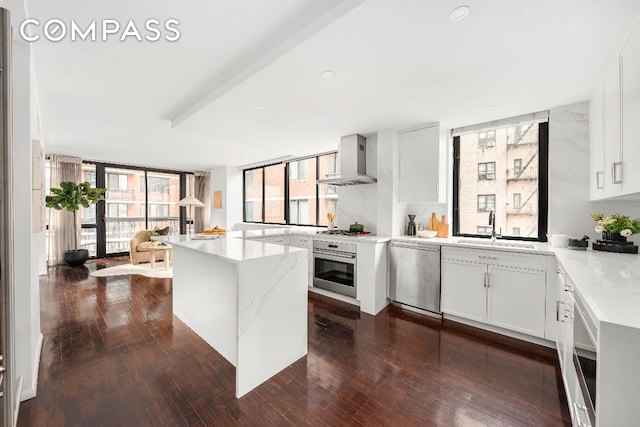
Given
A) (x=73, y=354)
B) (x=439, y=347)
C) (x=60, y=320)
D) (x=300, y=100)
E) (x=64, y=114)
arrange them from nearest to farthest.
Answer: (x=73, y=354) → (x=439, y=347) → (x=300, y=100) → (x=60, y=320) → (x=64, y=114)

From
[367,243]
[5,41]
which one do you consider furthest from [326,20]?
[367,243]

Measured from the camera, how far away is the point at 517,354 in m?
2.34

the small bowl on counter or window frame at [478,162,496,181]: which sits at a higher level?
window frame at [478,162,496,181]

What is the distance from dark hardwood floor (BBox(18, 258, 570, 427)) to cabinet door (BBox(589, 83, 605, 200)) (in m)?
1.51

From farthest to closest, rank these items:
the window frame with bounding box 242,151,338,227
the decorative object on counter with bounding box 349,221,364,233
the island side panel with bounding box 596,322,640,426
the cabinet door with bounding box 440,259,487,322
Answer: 1. the window frame with bounding box 242,151,338,227
2. the decorative object on counter with bounding box 349,221,364,233
3. the cabinet door with bounding box 440,259,487,322
4. the island side panel with bounding box 596,322,640,426

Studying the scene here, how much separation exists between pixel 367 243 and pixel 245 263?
1839 millimetres

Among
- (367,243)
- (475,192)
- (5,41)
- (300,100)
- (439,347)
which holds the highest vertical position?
(300,100)

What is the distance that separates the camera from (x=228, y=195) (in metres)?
7.27

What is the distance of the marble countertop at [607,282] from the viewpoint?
95 cm

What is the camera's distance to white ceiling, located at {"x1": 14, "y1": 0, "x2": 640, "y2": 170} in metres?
1.57

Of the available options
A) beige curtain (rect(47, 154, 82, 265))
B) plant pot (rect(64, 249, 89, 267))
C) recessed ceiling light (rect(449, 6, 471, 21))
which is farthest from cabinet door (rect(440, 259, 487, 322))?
beige curtain (rect(47, 154, 82, 265))

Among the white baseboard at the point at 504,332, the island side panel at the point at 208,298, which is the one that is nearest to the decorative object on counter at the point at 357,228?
the white baseboard at the point at 504,332

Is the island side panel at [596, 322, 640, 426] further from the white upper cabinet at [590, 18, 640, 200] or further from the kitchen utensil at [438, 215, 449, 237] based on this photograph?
the kitchen utensil at [438, 215, 449, 237]

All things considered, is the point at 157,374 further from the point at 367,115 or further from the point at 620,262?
the point at 620,262
